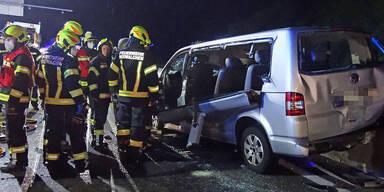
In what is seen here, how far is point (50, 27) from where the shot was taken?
112 ft

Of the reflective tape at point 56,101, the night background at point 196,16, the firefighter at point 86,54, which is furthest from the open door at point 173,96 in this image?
the night background at point 196,16

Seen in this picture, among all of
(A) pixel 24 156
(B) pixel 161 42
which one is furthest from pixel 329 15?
(B) pixel 161 42

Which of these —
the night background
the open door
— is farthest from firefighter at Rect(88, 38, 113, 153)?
the night background

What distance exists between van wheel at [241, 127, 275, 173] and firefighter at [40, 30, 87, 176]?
7.32 ft

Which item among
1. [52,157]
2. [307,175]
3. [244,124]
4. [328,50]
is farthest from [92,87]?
[328,50]

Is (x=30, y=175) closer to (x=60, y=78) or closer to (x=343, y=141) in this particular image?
(x=60, y=78)

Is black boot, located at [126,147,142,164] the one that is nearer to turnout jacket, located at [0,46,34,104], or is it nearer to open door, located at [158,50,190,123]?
open door, located at [158,50,190,123]

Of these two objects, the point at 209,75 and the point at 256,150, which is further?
the point at 209,75

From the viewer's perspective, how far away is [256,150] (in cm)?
436

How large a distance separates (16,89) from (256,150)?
3237 millimetres

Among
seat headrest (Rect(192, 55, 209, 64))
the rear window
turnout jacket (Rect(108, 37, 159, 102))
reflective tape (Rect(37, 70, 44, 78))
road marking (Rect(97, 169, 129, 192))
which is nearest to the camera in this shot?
road marking (Rect(97, 169, 129, 192))

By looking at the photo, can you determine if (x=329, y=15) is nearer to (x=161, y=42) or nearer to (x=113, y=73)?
(x=113, y=73)

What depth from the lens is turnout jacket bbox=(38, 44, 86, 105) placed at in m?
4.14

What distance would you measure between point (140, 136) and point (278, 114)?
205cm
